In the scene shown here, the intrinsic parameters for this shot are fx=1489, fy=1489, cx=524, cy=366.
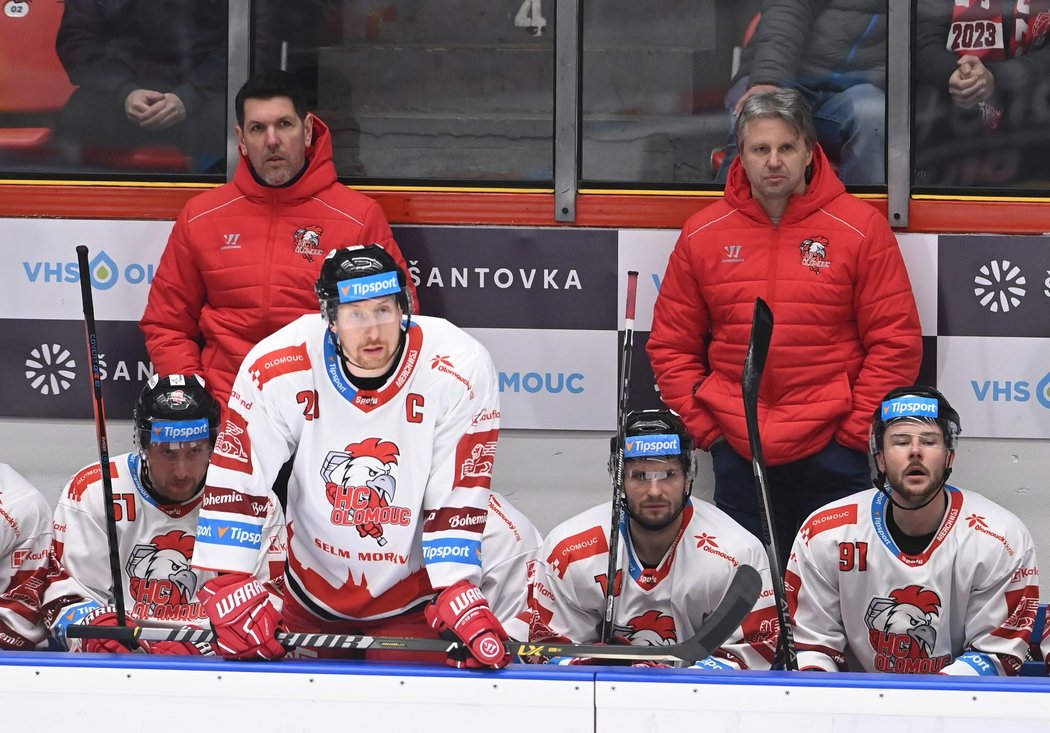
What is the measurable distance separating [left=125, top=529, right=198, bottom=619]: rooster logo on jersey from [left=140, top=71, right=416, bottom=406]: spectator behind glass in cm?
42

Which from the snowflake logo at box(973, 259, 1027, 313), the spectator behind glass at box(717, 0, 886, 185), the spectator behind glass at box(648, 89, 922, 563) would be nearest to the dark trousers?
the spectator behind glass at box(648, 89, 922, 563)

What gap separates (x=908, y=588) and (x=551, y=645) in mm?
954

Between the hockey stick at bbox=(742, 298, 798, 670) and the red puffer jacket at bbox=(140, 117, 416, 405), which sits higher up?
the red puffer jacket at bbox=(140, 117, 416, 405)

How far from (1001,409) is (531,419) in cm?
121

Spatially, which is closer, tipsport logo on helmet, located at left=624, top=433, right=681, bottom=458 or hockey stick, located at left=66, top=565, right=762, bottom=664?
hockey stick, located at left=66, top=565, right=762, bottom=664

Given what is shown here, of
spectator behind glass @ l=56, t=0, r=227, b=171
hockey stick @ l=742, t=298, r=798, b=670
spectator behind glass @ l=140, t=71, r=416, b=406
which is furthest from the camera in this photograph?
spectator behind glass @ l=56, t=0, r=227, b=171

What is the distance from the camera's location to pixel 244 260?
12.1ft

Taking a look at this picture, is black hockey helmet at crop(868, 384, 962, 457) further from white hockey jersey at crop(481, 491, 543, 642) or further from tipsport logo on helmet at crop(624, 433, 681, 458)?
white hockey jersey at crop(481, 491, 543, 642)

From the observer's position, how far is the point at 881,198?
3832mm

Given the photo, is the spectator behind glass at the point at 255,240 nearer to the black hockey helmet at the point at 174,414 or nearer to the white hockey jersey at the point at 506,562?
the black hockey helmet at the point at 174,414

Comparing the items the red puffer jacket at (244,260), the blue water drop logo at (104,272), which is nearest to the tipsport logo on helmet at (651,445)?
the red puffer jacket at (244,260)

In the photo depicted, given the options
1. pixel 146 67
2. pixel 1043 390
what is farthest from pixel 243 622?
pixel 1043 390

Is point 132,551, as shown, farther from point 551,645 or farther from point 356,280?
point 551,645

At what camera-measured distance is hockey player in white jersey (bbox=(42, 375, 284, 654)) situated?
132 inches
